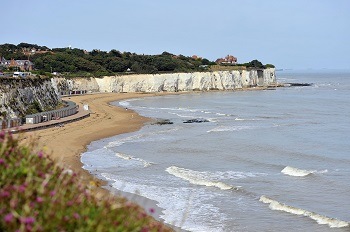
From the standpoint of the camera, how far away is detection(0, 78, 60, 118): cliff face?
40.0 meters

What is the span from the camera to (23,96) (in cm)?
4428

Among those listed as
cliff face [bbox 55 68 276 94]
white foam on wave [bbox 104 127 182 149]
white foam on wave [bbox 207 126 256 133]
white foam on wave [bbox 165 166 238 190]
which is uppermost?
cliff face [bbox 55 68 276 94]

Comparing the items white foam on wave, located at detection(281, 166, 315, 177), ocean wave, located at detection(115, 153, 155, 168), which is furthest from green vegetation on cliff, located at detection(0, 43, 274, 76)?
white foam on wave, located at detection(281, 166, 315, 177)

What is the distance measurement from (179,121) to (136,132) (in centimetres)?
952

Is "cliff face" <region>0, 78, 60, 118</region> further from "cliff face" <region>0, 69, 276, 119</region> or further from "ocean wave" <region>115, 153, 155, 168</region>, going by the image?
"ocean wave" <region>115, 153, 155, 168</region>

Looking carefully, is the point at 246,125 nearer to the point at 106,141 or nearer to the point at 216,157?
the point at 106,141

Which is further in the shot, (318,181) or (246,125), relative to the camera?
(246,125)

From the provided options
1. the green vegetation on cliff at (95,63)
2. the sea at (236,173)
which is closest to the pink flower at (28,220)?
the sea at (236,173)

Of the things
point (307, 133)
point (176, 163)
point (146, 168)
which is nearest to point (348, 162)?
point (176, 163)

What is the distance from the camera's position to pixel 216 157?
2827 centimetres

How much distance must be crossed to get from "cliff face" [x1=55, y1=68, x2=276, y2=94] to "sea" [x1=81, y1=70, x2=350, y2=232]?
51806mm

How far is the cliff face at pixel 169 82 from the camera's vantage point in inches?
3780

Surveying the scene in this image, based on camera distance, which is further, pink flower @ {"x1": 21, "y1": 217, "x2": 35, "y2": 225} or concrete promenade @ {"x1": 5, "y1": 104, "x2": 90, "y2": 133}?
concrete promenade @ {"x1": 5, "y1": 104, "x2": 90, "y2": 133}

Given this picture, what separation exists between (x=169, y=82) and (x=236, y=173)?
8868 centimetres
